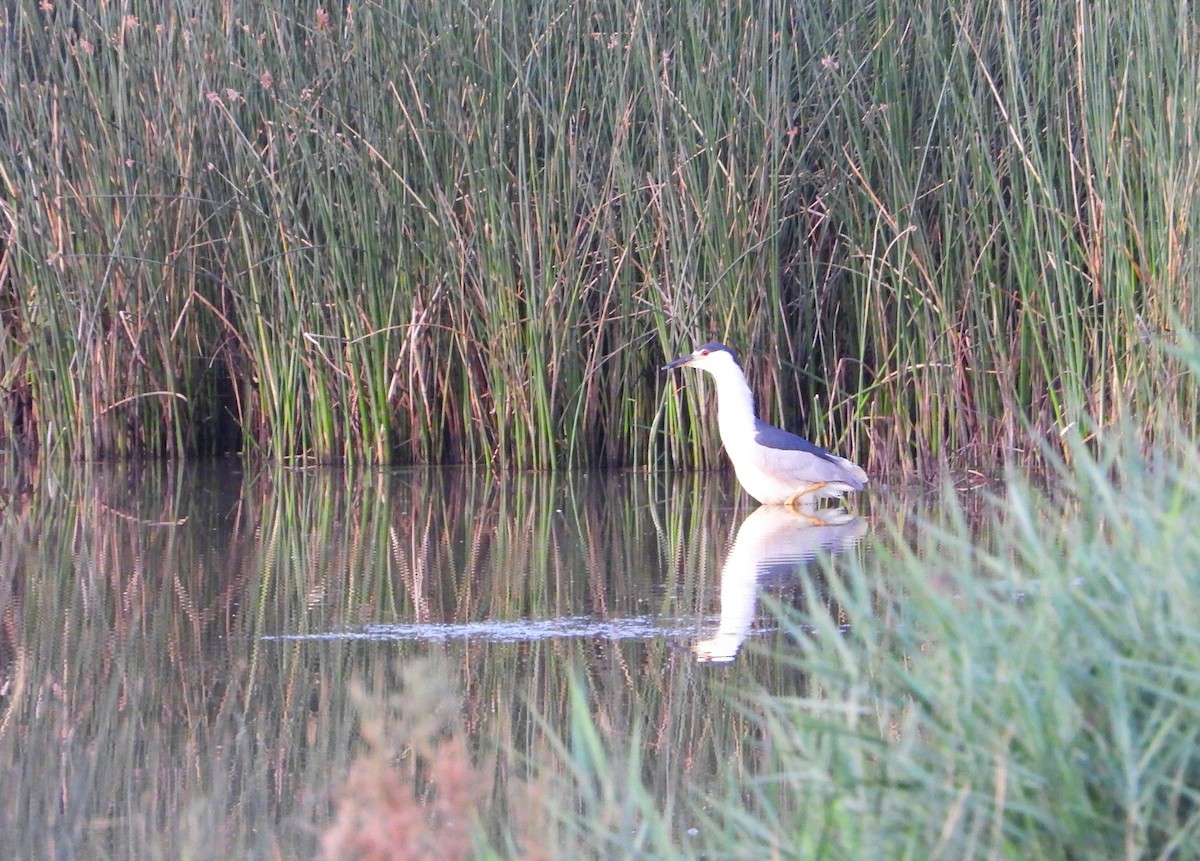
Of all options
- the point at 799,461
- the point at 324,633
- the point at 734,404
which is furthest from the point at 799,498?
the point at 324,633

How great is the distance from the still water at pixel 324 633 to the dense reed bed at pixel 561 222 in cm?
59

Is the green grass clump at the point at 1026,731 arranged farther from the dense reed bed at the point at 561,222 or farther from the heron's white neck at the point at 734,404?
the heron's white neck at the point at 734,404

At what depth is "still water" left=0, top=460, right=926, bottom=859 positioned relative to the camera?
258 cm

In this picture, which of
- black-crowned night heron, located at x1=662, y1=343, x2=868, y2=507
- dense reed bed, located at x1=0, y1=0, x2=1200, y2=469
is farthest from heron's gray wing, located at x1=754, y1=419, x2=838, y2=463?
dense reed bed, located at x1=0, y1=0, x2=1200, y2=469

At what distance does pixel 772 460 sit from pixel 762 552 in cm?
97

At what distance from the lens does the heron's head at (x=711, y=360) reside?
234 inches

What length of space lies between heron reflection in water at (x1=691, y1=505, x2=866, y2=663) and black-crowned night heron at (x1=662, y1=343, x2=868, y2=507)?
0.27 feet

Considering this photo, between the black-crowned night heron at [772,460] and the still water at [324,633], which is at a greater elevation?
the black-crowned night heron at [772,460]

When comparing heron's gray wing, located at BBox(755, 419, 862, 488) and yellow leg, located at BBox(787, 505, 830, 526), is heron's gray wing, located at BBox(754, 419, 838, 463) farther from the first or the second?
yellow leg, located at BBox(787, 505, 830, 526)

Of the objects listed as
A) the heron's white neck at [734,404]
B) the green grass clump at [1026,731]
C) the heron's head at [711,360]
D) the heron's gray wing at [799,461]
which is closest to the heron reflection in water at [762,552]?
the heron's gray wing at [799,461]

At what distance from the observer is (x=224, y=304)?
23.1 feet

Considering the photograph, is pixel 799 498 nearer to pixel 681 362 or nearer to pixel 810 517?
pixel 810 517

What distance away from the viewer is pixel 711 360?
6012mm

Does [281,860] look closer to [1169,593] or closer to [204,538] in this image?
[1169,593]
